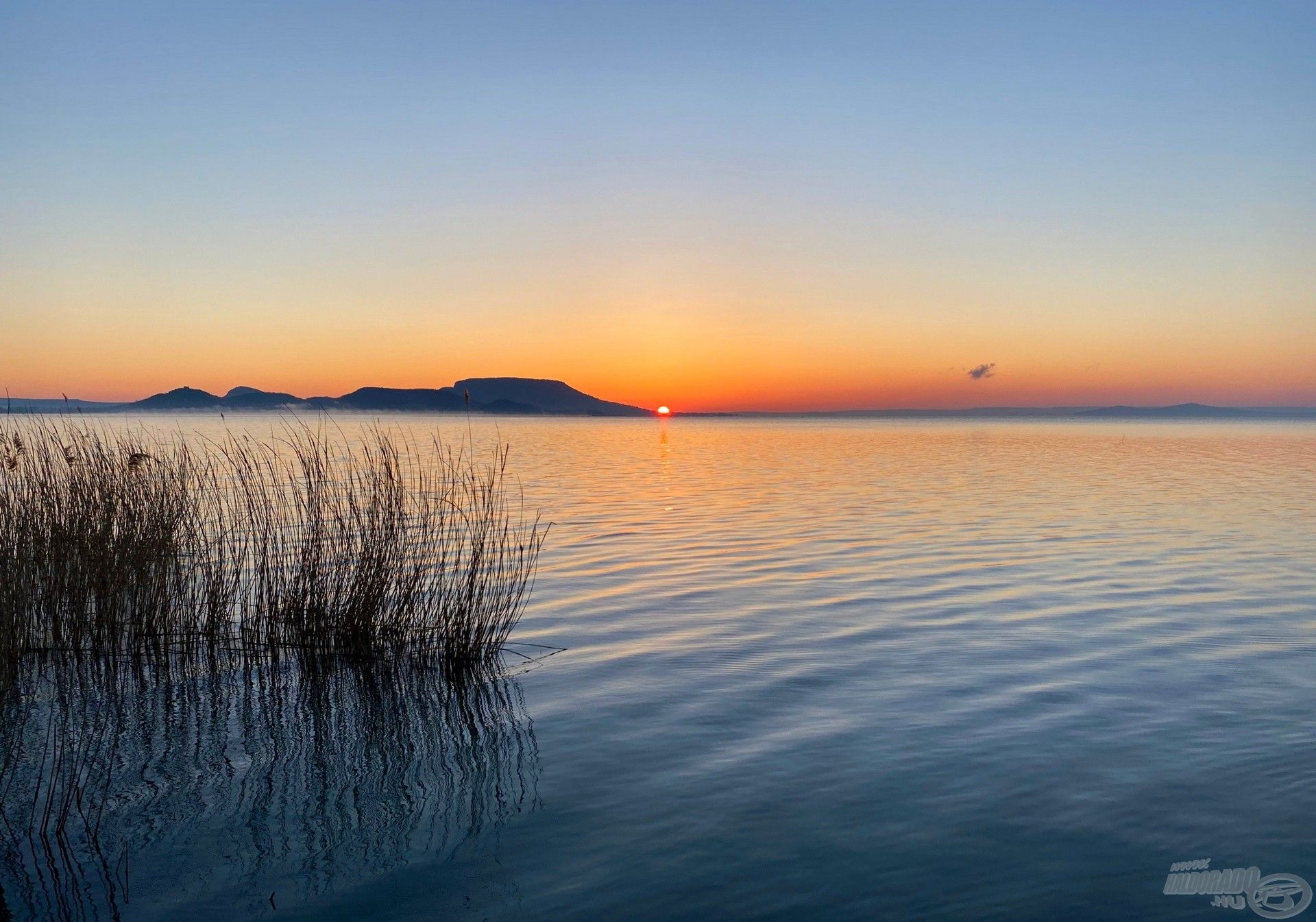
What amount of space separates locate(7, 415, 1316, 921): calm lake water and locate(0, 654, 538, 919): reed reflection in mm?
Result: 32

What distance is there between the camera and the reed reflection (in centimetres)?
497

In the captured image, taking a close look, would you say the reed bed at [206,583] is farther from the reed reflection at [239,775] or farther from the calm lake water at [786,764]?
the calm lake water at [786,764]

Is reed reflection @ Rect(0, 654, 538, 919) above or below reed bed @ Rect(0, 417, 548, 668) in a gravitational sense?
below

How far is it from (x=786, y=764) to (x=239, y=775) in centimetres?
384

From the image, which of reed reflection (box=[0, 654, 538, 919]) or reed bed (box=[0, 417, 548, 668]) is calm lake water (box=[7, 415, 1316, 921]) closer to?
reed reflection (box=[0, 654, 538, 919])

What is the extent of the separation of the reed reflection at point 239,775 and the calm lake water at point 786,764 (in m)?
0.03

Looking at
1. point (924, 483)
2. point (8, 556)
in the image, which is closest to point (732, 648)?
point (8, 556)

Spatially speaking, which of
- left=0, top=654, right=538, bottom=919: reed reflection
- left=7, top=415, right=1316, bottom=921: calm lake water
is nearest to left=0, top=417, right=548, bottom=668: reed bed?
left=0, top=654, right=538, bottom=919: reed reflection

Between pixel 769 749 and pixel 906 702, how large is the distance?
1.76 m

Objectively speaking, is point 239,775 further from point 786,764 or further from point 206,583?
point 206,583

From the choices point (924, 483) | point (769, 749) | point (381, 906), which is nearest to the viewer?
point (381, 906)

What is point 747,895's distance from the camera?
4.91 meters

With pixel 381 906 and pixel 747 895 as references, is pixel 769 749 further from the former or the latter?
pixel 381 906

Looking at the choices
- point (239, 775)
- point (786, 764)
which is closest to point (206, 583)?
Answer: point (239, 775)
